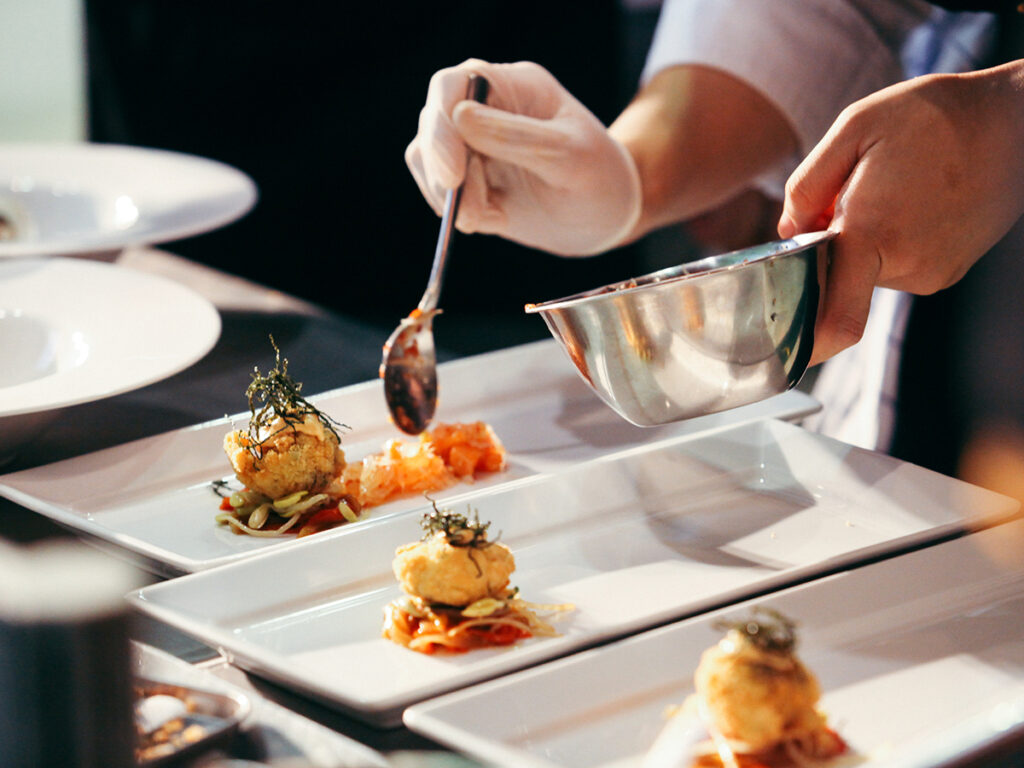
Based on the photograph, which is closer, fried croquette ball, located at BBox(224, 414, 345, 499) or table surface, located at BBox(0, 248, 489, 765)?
table surface, located at BBox(0, 248, 489, 765)

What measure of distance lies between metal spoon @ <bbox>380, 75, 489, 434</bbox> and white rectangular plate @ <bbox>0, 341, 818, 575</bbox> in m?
0.03

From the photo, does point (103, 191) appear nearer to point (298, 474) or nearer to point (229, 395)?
point (229, 395)

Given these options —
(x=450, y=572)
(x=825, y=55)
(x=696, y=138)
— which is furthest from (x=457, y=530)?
(x=825, y=55)

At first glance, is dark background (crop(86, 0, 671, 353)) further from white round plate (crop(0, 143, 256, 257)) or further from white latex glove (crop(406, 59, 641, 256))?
white latex glove (crop(406, 59, 641, 256))

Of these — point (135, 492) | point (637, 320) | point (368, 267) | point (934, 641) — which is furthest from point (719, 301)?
point (368, 267)

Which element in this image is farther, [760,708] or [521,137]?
[521,137]

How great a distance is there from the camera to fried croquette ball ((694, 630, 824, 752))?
0.64 metres

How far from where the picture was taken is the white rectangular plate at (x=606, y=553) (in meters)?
0.78

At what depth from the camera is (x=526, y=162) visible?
57.3 inches

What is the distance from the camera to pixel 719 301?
2.96 ft

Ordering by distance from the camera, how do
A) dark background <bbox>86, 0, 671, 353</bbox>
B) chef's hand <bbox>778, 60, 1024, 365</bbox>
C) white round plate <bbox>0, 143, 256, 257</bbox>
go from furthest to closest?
dark background <bbox>86, 0, 671, 353</bbox> < white round plate <bbox>0, 143, 256, 257</bbox> < chef's hand <bbox>778, 60, 1024, 365</bbox>

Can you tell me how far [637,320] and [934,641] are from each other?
34 centimetres

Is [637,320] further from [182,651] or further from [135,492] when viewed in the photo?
[135,492]

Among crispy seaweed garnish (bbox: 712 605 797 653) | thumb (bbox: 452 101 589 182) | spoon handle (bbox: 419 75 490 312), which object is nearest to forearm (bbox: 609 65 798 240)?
thumb (bbox: 452 101 589 182)
